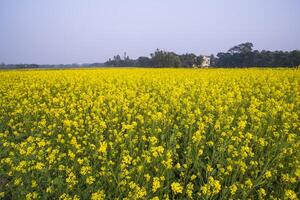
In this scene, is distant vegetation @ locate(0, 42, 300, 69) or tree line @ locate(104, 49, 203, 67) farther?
tree line @ locate(104, 49, 203, 67)

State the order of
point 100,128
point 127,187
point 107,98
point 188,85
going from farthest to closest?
point 188,85
point 107,98
point 100,128
point 127,187

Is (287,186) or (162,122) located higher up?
(162,122)

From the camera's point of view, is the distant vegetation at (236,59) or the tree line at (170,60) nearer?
the distant vegetation at (236,59)

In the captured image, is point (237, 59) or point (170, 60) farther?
point (170, 60)

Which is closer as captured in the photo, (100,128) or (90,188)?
(90,188)

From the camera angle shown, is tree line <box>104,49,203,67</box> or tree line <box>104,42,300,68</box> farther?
tree line <box>104,49,203,67</box>

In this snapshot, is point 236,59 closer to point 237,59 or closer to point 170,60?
point 237,59

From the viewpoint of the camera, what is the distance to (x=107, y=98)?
8.09 meters

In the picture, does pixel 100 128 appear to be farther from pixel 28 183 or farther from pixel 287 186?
pixel 287 186

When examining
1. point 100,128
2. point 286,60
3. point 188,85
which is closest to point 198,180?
point 100,128

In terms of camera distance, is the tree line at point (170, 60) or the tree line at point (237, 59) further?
the tree line at point (170, 60)

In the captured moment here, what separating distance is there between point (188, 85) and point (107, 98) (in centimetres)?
346

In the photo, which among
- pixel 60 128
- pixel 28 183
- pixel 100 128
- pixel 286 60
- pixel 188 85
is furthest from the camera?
pixel 286 60

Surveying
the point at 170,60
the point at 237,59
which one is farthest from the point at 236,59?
the point at 170,60
